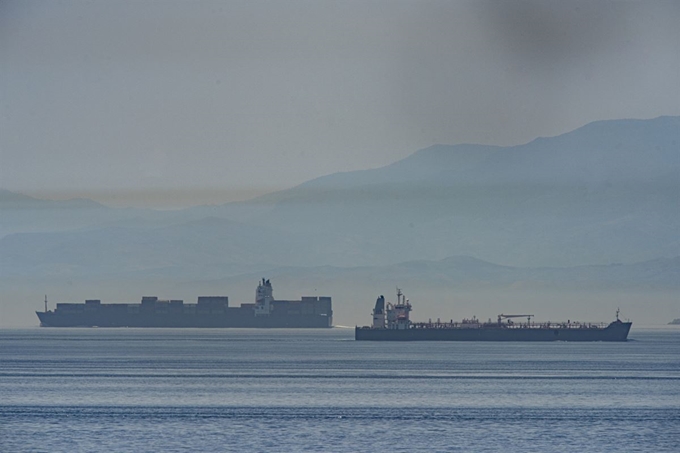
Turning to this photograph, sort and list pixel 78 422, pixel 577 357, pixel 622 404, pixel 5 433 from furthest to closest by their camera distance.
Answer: pixel 577 357, pixel 622 404, pixel 78 422, pixel 5 433

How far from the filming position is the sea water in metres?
62.5

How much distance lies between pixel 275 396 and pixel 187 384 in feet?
51.6

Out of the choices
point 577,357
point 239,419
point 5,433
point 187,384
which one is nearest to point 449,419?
point 239,419

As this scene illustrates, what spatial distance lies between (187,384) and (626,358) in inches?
2870

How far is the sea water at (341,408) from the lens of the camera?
62469 millimetres

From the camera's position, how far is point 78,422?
71.5m

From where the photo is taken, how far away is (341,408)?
79438 millimetres

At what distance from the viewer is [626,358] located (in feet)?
514

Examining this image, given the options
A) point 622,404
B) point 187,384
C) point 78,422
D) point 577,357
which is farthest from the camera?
point 577,357

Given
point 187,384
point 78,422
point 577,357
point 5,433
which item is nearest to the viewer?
point 5,433

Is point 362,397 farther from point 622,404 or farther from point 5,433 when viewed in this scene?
point 5,433

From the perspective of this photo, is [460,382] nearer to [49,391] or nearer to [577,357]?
[49,391]

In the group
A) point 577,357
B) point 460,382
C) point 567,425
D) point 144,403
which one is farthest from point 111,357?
point 567,425

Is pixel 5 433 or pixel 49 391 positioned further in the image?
pixel 49 391
